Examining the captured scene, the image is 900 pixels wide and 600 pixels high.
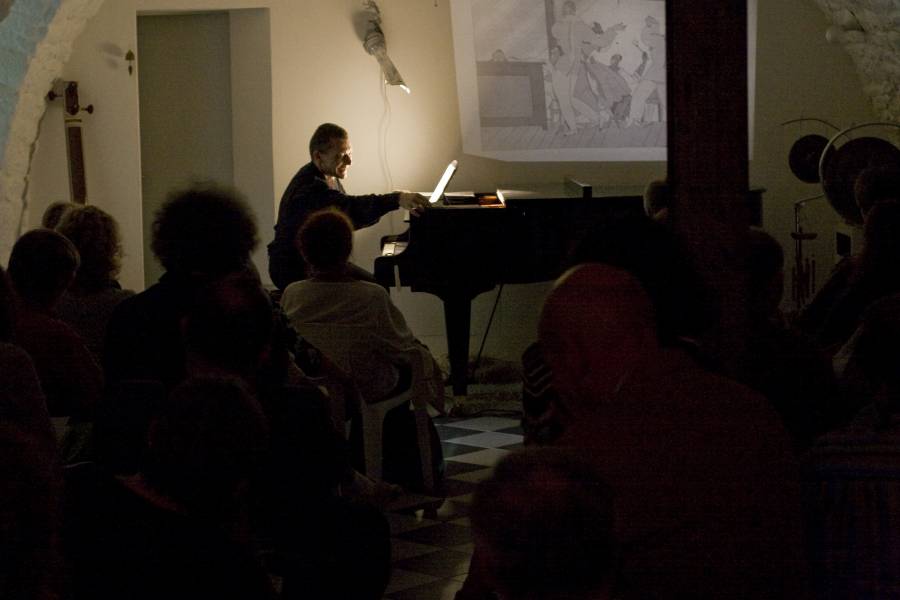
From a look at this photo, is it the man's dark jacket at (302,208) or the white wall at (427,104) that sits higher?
the white wall at (427,104)

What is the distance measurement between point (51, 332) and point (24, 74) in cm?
329

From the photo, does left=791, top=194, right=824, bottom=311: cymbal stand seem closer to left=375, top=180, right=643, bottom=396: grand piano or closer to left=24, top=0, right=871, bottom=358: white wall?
left=24, top=0, right=871, bottom=358: white wall

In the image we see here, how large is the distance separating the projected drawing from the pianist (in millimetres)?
1956

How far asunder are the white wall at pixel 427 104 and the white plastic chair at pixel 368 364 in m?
3.73

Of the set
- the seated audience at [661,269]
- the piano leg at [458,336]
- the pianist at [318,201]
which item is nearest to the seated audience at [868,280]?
the seated audience at [661,269]

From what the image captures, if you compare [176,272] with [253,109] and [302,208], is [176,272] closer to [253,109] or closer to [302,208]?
[302,208]

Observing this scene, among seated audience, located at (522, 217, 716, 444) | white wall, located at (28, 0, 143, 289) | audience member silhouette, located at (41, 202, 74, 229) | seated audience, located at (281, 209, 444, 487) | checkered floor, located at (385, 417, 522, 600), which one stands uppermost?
white wall, located at (28, 0, 143, 289)

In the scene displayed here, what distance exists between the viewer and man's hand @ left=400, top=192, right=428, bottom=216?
6.50 m

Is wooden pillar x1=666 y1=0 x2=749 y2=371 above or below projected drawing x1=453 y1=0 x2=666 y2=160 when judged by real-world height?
below

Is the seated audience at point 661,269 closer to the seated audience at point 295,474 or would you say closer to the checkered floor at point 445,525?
the seated audience at point 295,474

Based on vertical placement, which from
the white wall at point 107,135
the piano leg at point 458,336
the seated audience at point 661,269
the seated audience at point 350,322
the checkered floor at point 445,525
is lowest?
the checkered floor at point 445,525

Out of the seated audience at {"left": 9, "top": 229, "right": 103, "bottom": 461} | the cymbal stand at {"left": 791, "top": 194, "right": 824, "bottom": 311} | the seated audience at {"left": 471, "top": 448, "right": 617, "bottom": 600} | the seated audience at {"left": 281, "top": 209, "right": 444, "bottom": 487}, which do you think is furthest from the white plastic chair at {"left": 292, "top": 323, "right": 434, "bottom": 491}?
the cymbal stand at {"left": 791, "top": 194, "right": 824, "bottom": 311}

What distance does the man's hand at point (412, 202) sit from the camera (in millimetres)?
6504

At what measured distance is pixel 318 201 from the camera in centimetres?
634
